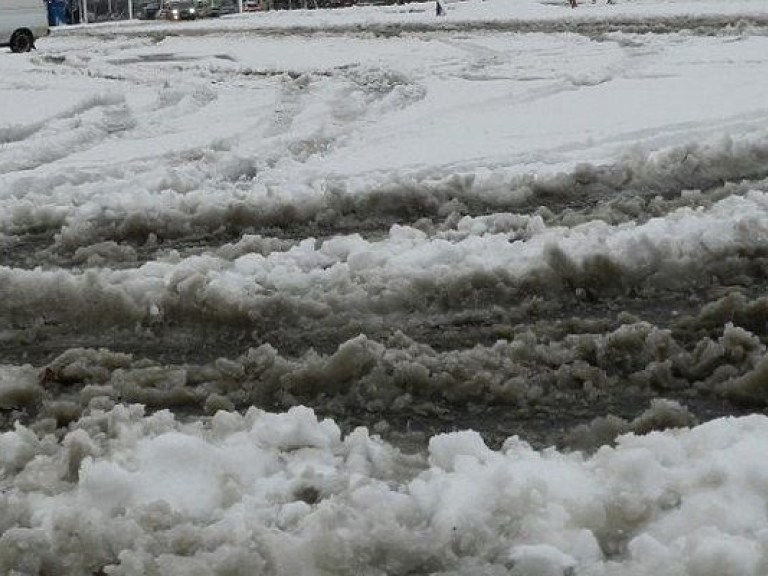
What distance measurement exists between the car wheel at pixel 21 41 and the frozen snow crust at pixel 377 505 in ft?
75.9

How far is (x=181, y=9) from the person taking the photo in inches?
1580

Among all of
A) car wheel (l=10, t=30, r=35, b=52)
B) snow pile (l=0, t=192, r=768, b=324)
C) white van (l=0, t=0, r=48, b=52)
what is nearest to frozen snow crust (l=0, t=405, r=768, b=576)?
snow pile (l=0, t=192, r=768, b=324)

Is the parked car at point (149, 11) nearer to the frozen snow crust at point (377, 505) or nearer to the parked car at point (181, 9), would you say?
the parked car at point (181, 9)

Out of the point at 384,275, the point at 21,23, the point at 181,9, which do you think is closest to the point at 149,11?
the point at 181,9

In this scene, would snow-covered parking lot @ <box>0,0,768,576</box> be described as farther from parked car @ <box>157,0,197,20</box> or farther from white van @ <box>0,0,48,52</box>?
parked car @ <box>157,0,197,20</box>

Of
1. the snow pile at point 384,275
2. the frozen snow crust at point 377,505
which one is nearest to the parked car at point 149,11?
the snow pile at point 384,275

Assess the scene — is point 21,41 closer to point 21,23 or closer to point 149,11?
point 21,23

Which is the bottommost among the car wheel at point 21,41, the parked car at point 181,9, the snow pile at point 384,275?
the snow pile at point 384,275

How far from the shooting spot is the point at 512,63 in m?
14.9

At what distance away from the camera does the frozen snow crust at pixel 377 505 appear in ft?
8.74

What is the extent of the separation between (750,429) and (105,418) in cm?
242

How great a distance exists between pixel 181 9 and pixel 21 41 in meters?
17.2

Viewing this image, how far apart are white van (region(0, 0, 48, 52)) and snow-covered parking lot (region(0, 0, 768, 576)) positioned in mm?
15408

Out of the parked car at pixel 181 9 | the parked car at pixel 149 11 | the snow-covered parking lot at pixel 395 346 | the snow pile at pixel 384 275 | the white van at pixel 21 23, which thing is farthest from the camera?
the parked car at pixel 149 11
